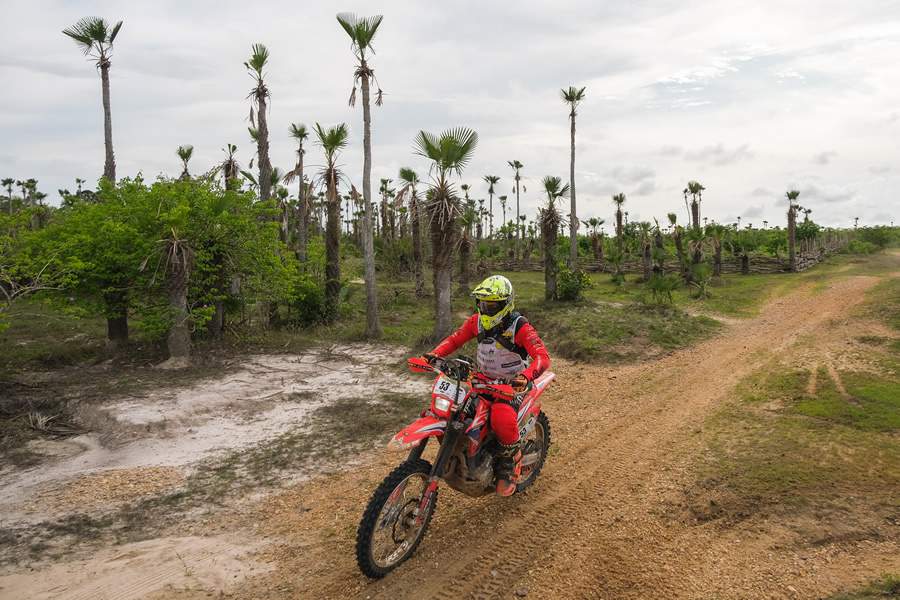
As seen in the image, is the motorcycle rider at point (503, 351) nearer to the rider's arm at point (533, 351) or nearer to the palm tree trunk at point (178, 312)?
the rider's arm at point (533, 351)

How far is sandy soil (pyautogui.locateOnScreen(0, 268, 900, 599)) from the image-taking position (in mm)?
4254

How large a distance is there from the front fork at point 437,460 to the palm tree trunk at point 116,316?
39.8ft

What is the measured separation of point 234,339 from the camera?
1597 cm

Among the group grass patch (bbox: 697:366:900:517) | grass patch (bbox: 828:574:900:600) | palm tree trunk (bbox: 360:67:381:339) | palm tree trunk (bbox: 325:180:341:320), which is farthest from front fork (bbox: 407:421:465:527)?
palm tree trunk (bbox: 325:180:341:320)

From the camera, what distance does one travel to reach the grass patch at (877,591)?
369 cm

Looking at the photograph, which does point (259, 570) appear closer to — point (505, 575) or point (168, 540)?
point (168, 540)

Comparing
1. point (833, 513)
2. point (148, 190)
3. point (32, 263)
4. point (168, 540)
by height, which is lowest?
point (168, 540)

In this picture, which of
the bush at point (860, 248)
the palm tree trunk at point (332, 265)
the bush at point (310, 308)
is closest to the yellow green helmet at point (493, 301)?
the bush at point (310, 308)

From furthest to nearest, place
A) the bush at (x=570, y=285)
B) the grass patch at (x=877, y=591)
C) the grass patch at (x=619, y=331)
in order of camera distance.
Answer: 1. the bush at (x=570, y=285)
2. the grass patch at (x=619, y=331)
3. the grass patch at (x=877, y=591)

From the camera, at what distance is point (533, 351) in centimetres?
494

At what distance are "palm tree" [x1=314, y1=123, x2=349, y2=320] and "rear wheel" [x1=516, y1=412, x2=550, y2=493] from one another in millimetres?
14735

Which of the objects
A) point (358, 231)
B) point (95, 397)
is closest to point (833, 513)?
point (95, 397)

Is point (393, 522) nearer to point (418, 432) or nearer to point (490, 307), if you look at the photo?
point (418, 432)

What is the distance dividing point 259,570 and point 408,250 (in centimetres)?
2876
